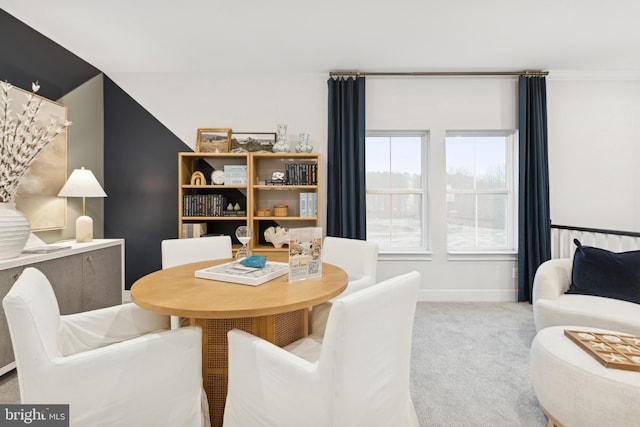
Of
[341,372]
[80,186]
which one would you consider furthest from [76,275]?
[341,372]

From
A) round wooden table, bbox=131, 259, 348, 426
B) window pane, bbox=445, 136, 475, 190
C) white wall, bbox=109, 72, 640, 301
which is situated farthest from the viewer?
window pane, bbox=445, 136, 475, 190

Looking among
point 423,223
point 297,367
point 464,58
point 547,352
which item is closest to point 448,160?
point 423,223

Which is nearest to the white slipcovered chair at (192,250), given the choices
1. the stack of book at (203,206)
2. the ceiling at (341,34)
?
the stack of book at (203,206)

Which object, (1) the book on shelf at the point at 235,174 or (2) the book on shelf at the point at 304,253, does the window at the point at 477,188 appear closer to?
(1) the book on shelf at the point at 235,174

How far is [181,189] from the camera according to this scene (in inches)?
128

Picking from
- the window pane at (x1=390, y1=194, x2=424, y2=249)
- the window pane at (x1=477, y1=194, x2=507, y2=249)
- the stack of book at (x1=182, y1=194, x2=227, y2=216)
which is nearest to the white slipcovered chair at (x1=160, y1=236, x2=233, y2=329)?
the stack of book at (x1=182, y1=194, x2=227, y2=216)

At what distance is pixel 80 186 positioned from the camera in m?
2.77

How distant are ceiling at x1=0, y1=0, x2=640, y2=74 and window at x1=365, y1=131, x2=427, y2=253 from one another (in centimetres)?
86

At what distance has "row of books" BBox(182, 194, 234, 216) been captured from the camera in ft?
10.8

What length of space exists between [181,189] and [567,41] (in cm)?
403

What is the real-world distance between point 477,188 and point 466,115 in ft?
2.87

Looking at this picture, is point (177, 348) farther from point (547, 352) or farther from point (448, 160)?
point (448, 160)

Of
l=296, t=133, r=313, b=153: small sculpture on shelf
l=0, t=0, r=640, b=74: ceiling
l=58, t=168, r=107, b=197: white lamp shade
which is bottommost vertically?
l=58, t=168, r=107, b=197: white lamp shade

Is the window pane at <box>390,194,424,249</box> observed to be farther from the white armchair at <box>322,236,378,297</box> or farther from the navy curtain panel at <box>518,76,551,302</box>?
the white armchair at <box>322,236,378,297</box>
